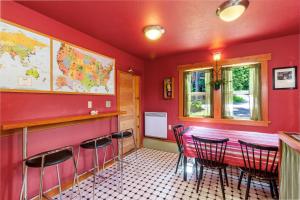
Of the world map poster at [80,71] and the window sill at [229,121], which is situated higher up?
the world map poster at [80,71]

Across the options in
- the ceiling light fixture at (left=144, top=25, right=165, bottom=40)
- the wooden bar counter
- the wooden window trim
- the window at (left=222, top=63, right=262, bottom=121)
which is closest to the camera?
the wooden bar counter

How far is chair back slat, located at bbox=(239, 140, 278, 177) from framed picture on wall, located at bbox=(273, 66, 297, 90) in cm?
169

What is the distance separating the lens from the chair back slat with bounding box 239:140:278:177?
1740 mm

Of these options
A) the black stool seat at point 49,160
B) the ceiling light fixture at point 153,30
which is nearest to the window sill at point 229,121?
the ceiling light fixture at point 153,30

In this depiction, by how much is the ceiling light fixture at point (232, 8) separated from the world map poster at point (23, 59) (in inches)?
90.8

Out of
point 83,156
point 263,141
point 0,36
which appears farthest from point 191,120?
point 0,36

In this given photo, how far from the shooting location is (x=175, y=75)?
3969mm

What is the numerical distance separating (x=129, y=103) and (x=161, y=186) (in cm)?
211

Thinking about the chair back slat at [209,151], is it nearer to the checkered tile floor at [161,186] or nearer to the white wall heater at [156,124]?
the checkered tile floor at [161,186]

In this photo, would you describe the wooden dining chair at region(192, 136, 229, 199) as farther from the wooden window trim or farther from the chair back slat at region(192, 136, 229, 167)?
the wooden window trim

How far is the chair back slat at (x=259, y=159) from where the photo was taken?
1740mm

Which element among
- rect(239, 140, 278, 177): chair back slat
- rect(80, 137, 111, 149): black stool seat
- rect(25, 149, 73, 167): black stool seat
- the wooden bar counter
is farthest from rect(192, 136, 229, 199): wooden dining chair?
rect(25, 149, 73, 167): black stool seat

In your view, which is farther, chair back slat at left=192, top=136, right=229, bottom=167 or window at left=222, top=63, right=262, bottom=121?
window at left=222, top=63, right=262, bottom=121

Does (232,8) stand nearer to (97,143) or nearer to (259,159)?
(259,159)
